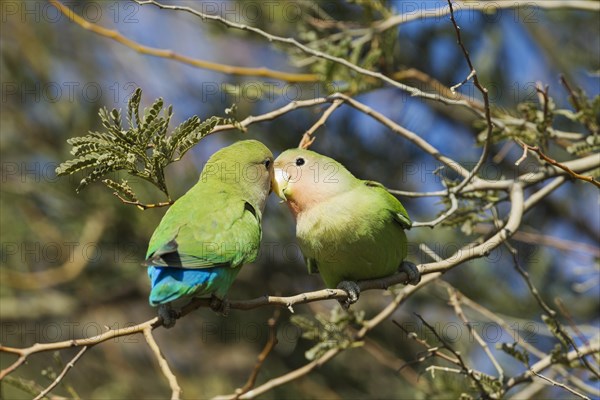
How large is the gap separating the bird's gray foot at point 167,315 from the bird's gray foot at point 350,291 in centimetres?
90

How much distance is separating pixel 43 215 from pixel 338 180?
4.35 metres

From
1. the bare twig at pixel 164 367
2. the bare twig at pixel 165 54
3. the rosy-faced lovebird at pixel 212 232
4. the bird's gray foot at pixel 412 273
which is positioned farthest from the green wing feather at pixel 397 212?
the bare twig at pixel 164 367

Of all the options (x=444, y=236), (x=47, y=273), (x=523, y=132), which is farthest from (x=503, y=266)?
(x=47, y=273)

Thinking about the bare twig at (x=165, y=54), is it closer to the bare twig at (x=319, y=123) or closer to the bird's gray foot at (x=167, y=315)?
the bare twig at (x=319, y=123)

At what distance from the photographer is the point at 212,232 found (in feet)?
12.4

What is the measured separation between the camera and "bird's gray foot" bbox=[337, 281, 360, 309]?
3.92 meters

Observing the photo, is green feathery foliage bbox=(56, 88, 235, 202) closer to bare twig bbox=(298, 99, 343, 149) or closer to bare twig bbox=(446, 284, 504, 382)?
bare twig bbox=(298, 99, 343, 149)

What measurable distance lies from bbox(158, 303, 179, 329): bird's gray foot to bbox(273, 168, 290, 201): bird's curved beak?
1.08 metres

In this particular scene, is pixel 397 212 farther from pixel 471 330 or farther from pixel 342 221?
pixel 471 330

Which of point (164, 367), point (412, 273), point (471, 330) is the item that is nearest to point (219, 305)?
point (164, 367)

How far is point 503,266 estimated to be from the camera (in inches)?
269

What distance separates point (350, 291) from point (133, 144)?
1.39m

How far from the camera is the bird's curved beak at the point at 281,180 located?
4.36 metres

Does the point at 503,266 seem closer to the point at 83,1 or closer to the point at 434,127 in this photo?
the point at 434,127
